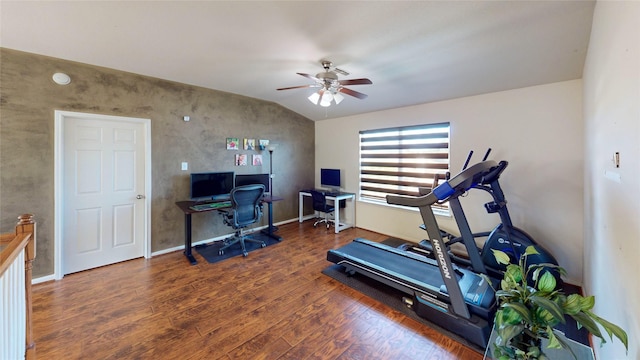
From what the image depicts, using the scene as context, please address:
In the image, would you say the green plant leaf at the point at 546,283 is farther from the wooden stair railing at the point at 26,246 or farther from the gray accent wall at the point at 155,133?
the gray accent wall at the point at 155,133

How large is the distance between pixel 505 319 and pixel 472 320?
3.66ft

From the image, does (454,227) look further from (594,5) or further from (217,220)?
(217,220)

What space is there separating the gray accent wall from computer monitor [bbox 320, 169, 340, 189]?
46 centimetres

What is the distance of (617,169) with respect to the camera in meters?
1.34

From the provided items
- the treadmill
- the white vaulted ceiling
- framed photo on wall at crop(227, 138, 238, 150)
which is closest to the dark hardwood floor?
the treadmill

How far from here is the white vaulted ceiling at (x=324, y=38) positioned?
6.42 ft

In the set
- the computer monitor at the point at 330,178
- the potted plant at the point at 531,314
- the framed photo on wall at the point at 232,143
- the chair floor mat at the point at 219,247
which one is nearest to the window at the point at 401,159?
the computer monitor at the point at 330,178

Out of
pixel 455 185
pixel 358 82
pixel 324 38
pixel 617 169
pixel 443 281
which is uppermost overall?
pixel 324 38

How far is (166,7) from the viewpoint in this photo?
198 cm

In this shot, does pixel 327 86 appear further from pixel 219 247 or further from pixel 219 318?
pixel 219 247

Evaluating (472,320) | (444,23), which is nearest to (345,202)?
(472,320)

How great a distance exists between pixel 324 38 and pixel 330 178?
10.9ft

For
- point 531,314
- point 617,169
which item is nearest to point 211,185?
point 531,314

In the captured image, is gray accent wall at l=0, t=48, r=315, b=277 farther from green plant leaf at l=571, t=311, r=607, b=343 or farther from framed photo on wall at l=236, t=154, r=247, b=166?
green plant leaf at l=571, t=311, r=607, b=343
